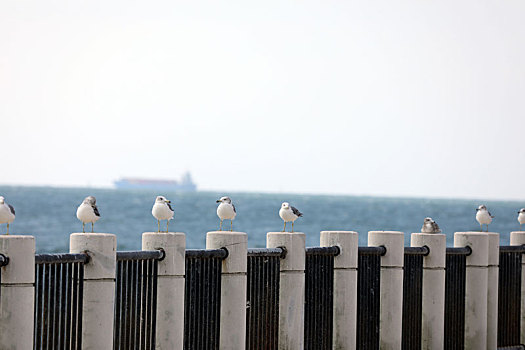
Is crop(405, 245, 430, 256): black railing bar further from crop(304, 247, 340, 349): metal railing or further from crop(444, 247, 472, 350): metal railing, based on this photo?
crop(304, 247, 340, 349): metal railing

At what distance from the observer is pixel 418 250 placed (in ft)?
42.7

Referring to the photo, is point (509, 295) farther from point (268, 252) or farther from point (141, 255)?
point (141, 255)

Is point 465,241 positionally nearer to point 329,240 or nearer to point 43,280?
point 329,240

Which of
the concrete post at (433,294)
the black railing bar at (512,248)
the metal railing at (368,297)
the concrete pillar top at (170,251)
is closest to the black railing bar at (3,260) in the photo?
the concrete pillar top at (170,251)

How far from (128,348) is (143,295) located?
55cm

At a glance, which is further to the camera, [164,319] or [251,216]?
[251,216]

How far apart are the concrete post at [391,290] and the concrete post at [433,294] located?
0.70 meters

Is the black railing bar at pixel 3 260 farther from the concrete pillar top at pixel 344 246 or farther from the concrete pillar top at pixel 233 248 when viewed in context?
the concrete pillar top at pixel 344 246

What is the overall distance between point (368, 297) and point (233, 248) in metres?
2.50

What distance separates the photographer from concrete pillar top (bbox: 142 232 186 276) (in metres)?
10.2

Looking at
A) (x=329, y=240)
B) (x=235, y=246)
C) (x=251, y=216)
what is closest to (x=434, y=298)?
(x=329, y=240)

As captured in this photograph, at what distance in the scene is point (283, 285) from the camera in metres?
11.4

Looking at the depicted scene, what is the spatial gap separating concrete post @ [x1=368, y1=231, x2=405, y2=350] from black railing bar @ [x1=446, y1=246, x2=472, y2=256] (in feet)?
4.17

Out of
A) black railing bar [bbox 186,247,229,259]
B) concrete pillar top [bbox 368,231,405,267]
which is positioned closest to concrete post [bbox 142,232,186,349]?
black railing bar [bbox 186,247,229,259]
